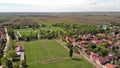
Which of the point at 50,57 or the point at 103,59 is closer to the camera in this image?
the point at 103,59

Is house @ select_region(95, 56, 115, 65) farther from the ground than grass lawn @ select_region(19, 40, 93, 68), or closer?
farther from the ground

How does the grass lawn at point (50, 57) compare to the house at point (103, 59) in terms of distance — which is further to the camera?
the house at point (103, 59)

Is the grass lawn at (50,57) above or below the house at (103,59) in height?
below

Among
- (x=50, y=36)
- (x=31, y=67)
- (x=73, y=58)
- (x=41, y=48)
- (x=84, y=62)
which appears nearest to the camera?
(x=31, y=67)

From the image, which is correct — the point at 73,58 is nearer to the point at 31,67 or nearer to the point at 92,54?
the point at 92,54

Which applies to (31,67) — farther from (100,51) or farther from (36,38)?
(36,38)

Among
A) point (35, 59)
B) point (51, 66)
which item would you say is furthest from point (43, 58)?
point (51, 66)

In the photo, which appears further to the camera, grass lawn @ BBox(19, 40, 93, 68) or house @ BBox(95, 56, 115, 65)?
house @ BBox(95, 56, 115, 65)

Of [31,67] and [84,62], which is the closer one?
[31,67]

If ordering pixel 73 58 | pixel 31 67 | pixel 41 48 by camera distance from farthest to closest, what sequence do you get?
pixel 41 48
pixel 73 58
pixel 31 67

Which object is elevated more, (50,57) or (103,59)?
(103,59)
